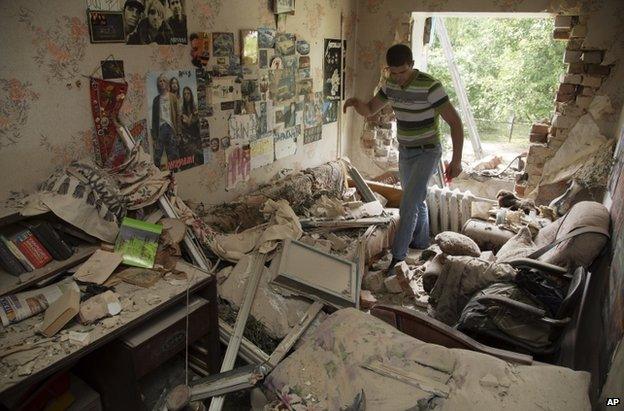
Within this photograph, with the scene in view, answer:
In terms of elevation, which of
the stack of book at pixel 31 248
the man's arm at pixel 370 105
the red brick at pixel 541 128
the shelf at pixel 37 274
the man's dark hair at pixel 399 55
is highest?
the man's dark hair at pixel 399 55

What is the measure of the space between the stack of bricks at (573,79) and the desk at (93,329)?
3.49m

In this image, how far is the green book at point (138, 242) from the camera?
1879mm

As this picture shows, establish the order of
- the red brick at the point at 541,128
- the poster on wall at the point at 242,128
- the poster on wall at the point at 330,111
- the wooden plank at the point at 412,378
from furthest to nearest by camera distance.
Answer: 1. the poster on wall at the point at 330,111
2. the red brick at the point at 541,128
3. the poster on wall at the point at 242,128
4. the wooden plank at the point at 412,378

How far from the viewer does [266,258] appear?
254 centimetres

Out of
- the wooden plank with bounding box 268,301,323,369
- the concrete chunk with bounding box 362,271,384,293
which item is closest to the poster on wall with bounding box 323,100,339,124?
the concrete chunk with bounding box 362,271,384,293

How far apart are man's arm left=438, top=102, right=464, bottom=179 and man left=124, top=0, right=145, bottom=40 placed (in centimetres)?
215

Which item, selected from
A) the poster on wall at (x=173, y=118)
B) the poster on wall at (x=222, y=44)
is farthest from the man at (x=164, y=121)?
the poster on wall at (x=222, y=44)

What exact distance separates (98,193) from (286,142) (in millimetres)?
1938

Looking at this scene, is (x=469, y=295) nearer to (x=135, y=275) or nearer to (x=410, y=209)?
(x=410, y=209)

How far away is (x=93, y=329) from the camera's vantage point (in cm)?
152

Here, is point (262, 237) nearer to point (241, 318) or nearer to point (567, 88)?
point (241, 318)

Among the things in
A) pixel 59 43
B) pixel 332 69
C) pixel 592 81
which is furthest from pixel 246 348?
pixel 592 81

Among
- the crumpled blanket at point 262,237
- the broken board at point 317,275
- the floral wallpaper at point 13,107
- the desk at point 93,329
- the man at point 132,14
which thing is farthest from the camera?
the crumpled blanket at point 262,237

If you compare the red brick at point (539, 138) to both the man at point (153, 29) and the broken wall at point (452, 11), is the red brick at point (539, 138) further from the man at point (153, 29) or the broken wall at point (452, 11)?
the man at point (153, 29)
